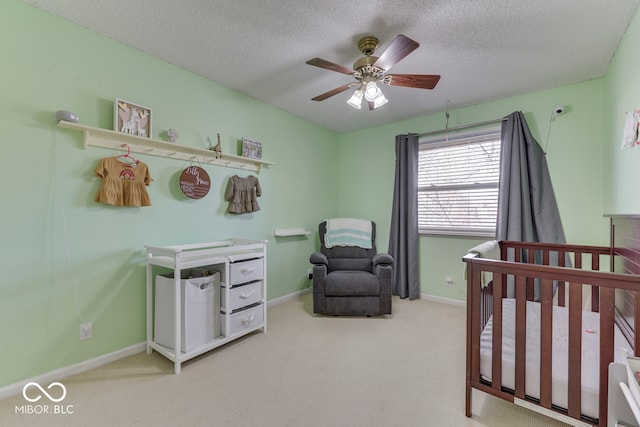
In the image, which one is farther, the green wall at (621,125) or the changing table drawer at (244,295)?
the changing table drawer at (244,295)

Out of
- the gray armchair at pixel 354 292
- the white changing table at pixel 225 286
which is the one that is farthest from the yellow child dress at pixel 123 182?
the gray armchair at pixel 354 292

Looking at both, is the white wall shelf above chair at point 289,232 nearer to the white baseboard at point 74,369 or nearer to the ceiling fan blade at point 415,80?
the white baseboard at point 74,369

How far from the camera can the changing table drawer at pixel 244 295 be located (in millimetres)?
2221

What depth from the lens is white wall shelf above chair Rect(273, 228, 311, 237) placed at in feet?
10.8

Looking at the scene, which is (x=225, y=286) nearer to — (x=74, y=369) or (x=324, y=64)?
(x=74, y=369)

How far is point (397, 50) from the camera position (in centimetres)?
163

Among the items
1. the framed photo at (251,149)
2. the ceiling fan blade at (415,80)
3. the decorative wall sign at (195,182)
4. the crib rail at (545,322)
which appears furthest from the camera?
the framed photo at (251,149)

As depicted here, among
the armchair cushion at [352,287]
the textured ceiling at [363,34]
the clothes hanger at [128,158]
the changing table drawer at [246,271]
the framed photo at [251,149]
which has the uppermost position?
the textured ceiling at [363,34]

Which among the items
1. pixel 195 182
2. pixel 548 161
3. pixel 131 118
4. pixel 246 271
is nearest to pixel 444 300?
pixel 548 161

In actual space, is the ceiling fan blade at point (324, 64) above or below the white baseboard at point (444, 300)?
above

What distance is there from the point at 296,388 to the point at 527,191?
2763mm

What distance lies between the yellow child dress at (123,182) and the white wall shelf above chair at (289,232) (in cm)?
145

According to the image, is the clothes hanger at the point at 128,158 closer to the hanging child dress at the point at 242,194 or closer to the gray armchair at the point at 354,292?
the hanging child dress at the point at 242,194

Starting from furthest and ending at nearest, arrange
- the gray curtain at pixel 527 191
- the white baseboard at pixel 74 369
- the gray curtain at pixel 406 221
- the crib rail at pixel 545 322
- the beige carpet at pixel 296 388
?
1. the gray curtain at pixel 406 221
2. the gray curtain at pixel 527 191
3. the white baseboard at pixel 74 369
4. the beige carpet at pixel 296 388
5. the crib rail at pixel 545 322
